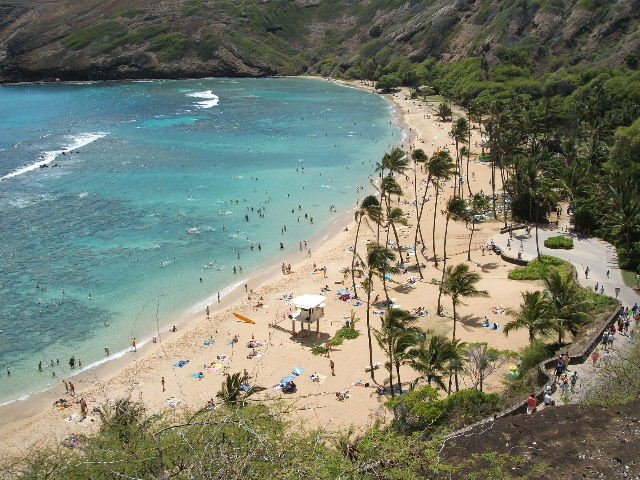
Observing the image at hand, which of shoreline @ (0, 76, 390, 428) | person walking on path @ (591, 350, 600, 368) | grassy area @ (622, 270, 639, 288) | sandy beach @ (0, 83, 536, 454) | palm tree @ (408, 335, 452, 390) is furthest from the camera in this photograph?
grassy area @ (622, 270, 639, 288)

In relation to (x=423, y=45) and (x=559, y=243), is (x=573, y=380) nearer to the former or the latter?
(x=559, y=243)

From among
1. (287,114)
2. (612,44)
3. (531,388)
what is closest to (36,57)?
(287,114)

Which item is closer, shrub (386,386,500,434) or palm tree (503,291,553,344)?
shrub (386,386,500,434)

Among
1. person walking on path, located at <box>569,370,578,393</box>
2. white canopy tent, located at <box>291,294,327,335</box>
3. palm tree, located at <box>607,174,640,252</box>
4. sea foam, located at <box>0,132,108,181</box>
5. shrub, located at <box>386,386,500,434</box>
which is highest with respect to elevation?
sea foam, located at <box>0,132,108,181</box>

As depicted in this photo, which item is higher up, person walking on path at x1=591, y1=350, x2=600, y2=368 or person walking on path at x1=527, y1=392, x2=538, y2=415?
person walking on path at x1=527, y1=392, x2=538, y2=415

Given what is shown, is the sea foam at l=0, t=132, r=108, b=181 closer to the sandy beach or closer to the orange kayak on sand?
the sandy beach

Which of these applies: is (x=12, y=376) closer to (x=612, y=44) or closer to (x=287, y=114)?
(x=287, y=114)

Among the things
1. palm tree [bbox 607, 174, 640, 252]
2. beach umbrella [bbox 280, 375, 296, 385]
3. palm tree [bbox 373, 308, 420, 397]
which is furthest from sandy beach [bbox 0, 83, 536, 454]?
palm tree [bbox 607, 174, 640, 252]

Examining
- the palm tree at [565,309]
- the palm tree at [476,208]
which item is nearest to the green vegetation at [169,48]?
the palm tree at [476,208]
